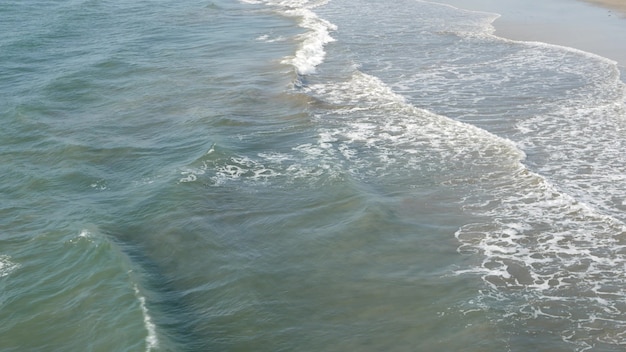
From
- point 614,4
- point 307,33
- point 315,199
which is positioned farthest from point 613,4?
point 315,199

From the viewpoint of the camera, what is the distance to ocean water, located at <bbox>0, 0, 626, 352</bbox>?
12180mm

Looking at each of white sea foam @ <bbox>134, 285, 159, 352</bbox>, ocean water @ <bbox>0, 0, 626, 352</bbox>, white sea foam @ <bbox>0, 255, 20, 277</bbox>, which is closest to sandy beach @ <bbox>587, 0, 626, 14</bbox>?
ocean water @ <bbox>0, 0, 626, 352</bbox>

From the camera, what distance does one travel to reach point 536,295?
12.6 metres

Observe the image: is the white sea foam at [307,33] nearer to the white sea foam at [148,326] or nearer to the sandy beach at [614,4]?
the sandy beach at [614,4]

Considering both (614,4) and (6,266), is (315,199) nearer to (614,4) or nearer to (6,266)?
(6,266)

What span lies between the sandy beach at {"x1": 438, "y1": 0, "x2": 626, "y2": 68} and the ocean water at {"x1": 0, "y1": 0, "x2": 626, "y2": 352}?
2.19 m

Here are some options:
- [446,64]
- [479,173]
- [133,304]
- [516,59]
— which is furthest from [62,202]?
[516,59]

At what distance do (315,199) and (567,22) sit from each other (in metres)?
21.8

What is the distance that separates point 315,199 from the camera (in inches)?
656

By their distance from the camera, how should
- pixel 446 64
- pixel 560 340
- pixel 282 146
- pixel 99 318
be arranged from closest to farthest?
pixel 560 340 < pixel 99 318 < pixel 282 146 < pixel 446 64

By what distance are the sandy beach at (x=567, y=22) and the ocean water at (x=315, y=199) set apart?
2190 mm

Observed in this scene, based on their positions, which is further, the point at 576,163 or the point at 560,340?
the point at 576,163

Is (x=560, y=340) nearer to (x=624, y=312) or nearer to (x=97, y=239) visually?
(x=624, y=312)

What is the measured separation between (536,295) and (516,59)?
54.7ft
